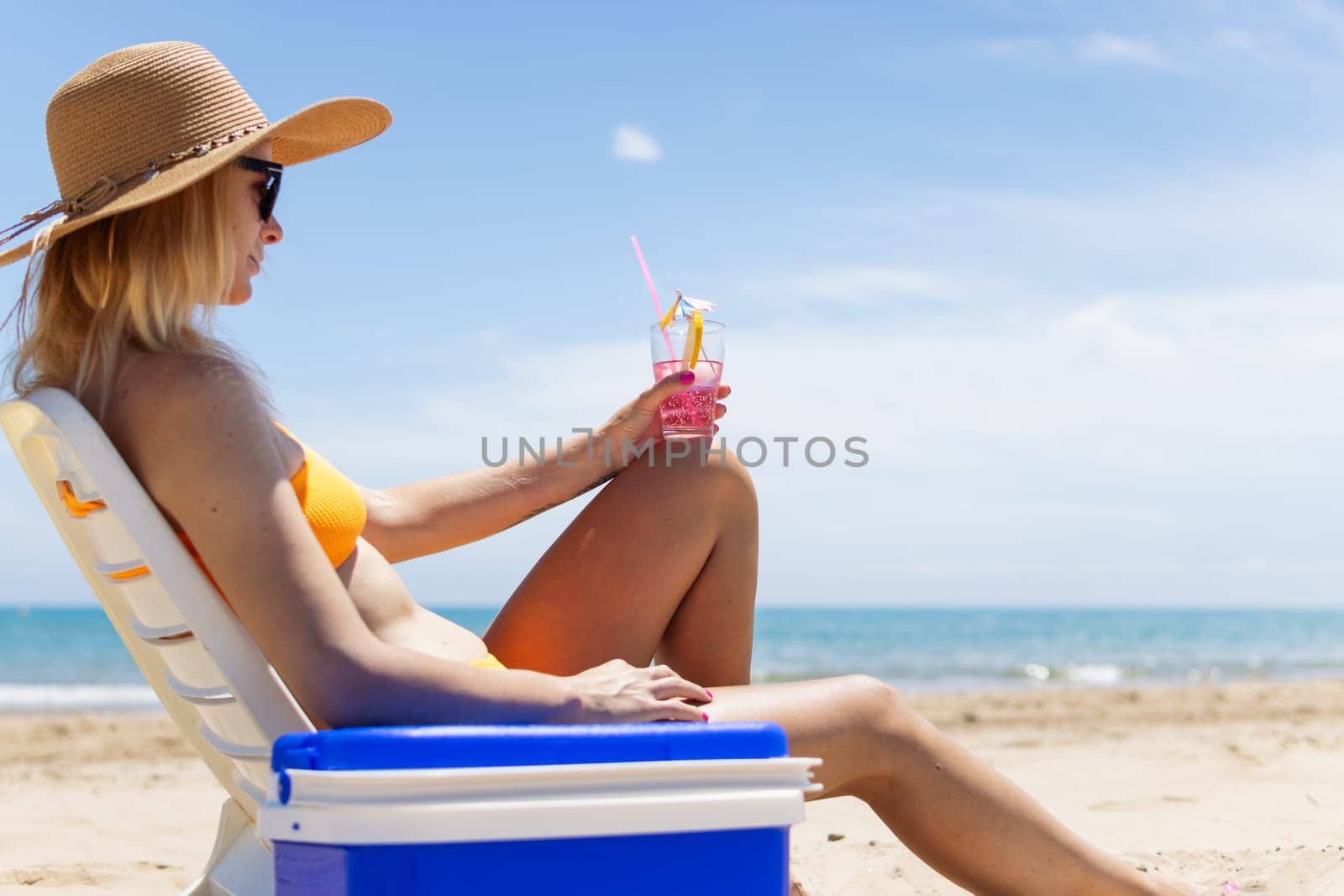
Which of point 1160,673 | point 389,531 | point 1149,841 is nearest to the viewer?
point 389,531

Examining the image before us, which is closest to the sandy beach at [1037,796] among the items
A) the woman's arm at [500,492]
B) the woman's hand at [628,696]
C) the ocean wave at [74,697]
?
the woman's arm at [500,492]

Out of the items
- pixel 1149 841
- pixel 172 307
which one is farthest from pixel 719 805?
pixel 1149 841

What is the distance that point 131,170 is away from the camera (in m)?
1.70

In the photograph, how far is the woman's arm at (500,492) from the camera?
2436mm

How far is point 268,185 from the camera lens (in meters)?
1.81

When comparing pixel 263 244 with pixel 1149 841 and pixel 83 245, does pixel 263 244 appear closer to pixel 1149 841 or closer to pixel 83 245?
pixel 83 245

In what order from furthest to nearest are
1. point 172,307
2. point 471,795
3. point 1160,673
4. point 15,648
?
point 15,648 → point 1160,673 → point 172,307 → point 471,795

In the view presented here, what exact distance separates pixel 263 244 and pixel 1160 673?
721 inches

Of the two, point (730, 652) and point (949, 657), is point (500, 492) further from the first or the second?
point (949, 657)

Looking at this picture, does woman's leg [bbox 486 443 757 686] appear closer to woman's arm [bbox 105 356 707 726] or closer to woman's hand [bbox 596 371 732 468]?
woman's hand [bbox 596 371 732 468]

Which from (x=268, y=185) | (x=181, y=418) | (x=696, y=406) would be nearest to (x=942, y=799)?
(x=696, y=406)

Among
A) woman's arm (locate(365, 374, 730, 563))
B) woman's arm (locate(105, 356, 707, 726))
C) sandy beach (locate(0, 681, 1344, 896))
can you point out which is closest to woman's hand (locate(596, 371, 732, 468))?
woman's arm (locate(365, 374, 730, 563))

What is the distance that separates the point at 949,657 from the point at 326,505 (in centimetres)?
2120

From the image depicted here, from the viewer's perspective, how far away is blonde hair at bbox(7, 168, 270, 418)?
5.33 ft
